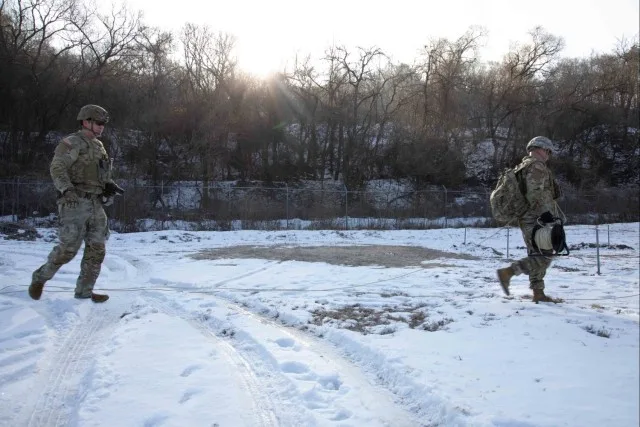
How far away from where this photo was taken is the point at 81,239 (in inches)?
234

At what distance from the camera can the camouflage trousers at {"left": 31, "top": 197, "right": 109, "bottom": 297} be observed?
19.0ft

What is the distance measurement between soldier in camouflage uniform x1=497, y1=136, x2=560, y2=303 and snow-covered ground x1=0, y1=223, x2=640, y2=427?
0.37 m

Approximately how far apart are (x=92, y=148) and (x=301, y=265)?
553 cm

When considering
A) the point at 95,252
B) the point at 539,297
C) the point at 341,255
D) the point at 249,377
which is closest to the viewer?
the point at 249,377

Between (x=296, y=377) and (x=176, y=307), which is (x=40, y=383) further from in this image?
(x=176, y=307)

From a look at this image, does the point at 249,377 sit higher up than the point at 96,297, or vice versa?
the point at 96,297

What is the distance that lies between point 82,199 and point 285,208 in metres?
19.6

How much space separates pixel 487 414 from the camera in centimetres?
290

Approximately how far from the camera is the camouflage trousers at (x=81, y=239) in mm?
5781

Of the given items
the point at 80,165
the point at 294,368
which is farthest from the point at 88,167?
the point at 294,368

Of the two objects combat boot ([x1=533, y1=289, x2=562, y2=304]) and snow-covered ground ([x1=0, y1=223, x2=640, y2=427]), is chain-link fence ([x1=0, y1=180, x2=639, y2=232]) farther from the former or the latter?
combat boot ([x1=533, y1=289, x2=562, y2=304])

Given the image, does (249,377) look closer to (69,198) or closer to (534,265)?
(69,198)

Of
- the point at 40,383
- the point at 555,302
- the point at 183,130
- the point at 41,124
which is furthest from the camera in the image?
the point at 183,130

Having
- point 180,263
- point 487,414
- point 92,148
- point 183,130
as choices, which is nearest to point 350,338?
point 487,414
